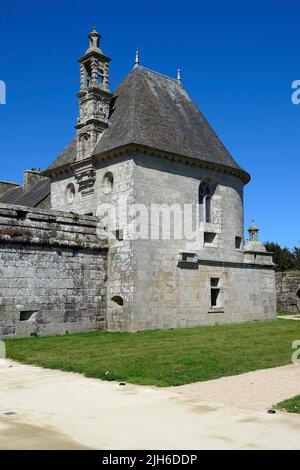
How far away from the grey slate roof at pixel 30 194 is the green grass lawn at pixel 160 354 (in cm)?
1305

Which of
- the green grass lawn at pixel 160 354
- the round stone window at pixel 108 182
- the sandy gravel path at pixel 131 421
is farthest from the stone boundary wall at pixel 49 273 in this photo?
the sandy gravel path at pixel 131 421

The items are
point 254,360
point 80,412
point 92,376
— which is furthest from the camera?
point 254,360

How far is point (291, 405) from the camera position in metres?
5.67

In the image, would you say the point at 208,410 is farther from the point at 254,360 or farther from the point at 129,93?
the point at 129,93

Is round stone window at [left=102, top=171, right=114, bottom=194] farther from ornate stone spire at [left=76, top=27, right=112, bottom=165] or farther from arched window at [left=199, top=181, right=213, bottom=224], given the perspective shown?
arched window at [left=199, top=181, right=213, bottom=224]

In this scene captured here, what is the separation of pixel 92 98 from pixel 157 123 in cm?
262

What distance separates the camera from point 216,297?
20.1 m

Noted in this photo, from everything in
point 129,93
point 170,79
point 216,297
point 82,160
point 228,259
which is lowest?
point 216,297

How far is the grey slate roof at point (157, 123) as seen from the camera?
18.4 meters

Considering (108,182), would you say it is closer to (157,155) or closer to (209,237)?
(157,155)

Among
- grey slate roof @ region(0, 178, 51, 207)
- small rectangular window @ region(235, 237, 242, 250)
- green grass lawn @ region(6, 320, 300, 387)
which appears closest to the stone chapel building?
small rectangular window @ region(235, 237, 242, 250)

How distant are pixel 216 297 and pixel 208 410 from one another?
1469cm

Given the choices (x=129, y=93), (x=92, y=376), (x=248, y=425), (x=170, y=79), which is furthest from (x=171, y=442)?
(x=170, y=79)

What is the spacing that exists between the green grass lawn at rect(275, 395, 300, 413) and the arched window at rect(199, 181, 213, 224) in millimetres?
14060
